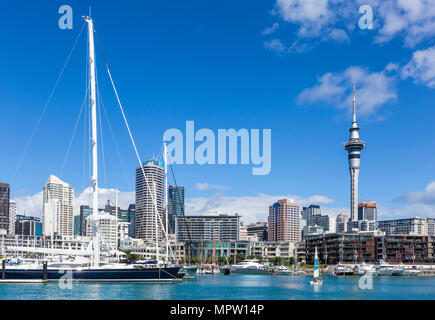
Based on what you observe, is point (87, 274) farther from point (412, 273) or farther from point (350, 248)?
point (350, 248)

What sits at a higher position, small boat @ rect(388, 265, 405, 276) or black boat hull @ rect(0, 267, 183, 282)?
black boat hull @ rect(0, 267, 183, 282)

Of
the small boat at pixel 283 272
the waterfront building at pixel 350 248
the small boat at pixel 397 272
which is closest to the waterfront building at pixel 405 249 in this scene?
the waterfront building at pixel 350 248

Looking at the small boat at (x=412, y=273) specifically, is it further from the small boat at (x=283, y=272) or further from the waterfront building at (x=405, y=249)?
the small boat at (x=283, y=272)

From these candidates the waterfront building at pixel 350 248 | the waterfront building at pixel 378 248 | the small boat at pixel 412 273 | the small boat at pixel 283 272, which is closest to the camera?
the small boat at pixel 283 272

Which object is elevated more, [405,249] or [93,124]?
[93,124]

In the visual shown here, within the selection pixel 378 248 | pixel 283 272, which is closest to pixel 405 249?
pixel 378 248

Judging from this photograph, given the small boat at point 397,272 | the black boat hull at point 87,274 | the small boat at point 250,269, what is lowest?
the small boat at point 397,272

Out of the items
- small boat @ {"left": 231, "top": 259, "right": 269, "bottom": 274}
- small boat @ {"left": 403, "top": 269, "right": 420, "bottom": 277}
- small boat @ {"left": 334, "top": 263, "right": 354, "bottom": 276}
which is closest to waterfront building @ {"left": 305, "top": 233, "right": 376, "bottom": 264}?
small boat @ {"left": 403, "top": 269, "right": 420, "bottom": 277}

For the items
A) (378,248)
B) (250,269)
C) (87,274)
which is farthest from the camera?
(378,248)

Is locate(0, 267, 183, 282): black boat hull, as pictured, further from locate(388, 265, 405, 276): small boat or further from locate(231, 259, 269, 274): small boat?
locate(388, 265, 405, 276): small boat

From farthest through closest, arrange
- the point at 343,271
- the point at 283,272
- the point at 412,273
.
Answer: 1. the point at 412,273
2. the point at 343,271
3. the point at 283,272
